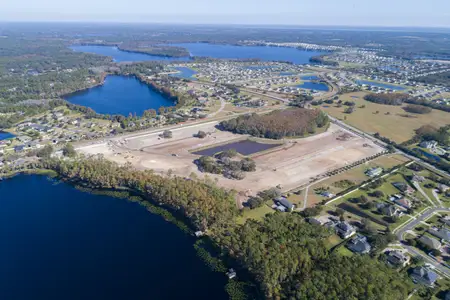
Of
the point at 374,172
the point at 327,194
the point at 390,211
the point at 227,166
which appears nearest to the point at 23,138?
the point at 227,166

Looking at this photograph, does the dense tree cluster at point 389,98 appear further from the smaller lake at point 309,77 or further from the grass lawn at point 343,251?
the grass lawn at point 343,251

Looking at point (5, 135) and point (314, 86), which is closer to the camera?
point (5, 135)

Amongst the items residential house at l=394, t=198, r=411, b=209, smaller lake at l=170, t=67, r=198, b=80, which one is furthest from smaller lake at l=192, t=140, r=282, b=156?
smaller lake at l=170, t=67, r=198, b=80

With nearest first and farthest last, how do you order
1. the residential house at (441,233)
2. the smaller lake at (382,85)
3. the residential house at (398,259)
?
1. the residential house at (398,259)
2. the residential house at (441,233)
3. the smaller lake at (382,85)

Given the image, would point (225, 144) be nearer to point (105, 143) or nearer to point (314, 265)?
point (105, 143)

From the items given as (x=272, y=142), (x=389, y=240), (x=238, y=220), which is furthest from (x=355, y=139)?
(x=238, y=220)

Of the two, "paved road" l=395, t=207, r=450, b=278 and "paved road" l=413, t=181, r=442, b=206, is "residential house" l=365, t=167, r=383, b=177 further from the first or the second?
"paved road" l=395, t=207, r=450, b=278

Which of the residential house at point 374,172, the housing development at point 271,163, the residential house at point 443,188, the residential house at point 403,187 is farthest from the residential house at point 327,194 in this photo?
the residential house at point 443,188

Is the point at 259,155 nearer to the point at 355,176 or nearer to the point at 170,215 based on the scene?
the point at 355,176
